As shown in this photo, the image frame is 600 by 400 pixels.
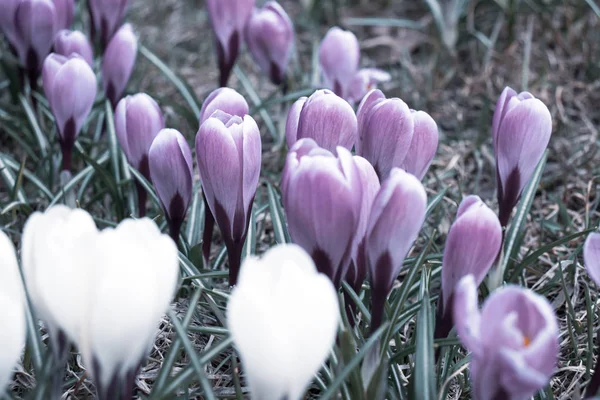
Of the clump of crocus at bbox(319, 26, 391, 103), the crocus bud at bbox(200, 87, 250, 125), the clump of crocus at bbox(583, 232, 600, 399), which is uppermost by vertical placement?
the crocus bud at bbox(200, 87, 250, 125)

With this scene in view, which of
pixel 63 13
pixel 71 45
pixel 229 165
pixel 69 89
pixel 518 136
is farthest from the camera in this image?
pixel 63 13

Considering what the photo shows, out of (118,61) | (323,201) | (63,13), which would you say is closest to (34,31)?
(63,13)

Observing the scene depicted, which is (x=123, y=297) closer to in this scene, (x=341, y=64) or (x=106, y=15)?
(x=341, y=64)

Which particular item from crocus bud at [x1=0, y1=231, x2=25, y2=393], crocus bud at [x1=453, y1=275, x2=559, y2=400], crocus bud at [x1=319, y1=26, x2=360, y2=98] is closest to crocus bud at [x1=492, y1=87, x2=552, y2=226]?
Result: crocus bud at [x1=453, y1=275, x2=559, y2=400]

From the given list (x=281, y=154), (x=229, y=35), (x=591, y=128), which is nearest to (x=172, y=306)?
(x=281, y=154)

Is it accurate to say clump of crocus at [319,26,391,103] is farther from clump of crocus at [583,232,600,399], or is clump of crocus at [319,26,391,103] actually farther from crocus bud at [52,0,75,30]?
clump of crocus at [583,232,600,399]

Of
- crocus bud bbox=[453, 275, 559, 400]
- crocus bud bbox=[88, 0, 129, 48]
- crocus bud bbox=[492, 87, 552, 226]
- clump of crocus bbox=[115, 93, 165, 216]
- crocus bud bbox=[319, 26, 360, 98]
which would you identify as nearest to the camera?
crocus bud bbox=[453, 275, 559, 400]
